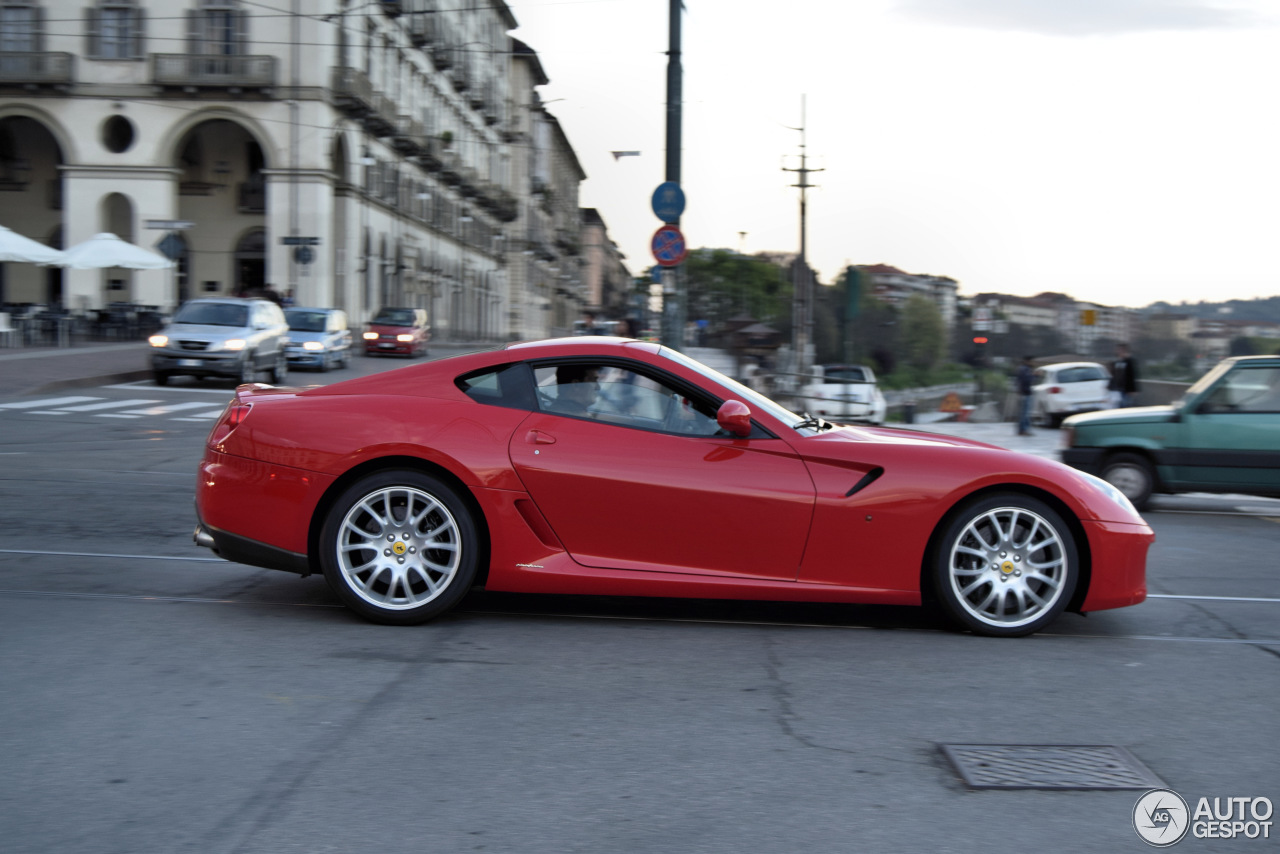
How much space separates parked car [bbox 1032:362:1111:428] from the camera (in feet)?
87.9

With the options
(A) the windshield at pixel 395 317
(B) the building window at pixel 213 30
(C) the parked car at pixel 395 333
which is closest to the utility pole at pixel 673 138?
(C) the parked car at pixel 395 333

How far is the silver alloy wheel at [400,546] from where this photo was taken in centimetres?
534

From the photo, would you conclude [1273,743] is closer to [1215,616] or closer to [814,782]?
[814,782]

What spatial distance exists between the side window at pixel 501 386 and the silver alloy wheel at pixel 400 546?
0.52m

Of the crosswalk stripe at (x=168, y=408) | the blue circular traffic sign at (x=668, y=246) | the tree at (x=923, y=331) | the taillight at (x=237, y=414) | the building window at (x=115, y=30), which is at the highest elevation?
the building window at (x=115, y=30)

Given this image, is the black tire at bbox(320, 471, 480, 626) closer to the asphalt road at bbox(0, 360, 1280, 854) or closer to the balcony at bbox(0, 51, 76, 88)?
the asphalt road at bbox(0, 360, 1280, 854)

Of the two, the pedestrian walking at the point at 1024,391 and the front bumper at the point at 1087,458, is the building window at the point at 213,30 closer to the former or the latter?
the pedestrian walking at the point at 1024,391

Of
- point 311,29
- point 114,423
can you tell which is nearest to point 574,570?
point 114,423

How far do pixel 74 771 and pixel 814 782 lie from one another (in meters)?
2.13

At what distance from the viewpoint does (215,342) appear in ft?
71.9

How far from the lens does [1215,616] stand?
617 centimetres

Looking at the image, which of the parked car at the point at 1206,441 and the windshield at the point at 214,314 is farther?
the windshield at the point at 214,314

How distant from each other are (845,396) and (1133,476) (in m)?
12.1

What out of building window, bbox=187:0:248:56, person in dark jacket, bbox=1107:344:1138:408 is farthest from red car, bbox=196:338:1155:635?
building window, bbox=187:0:248:56
